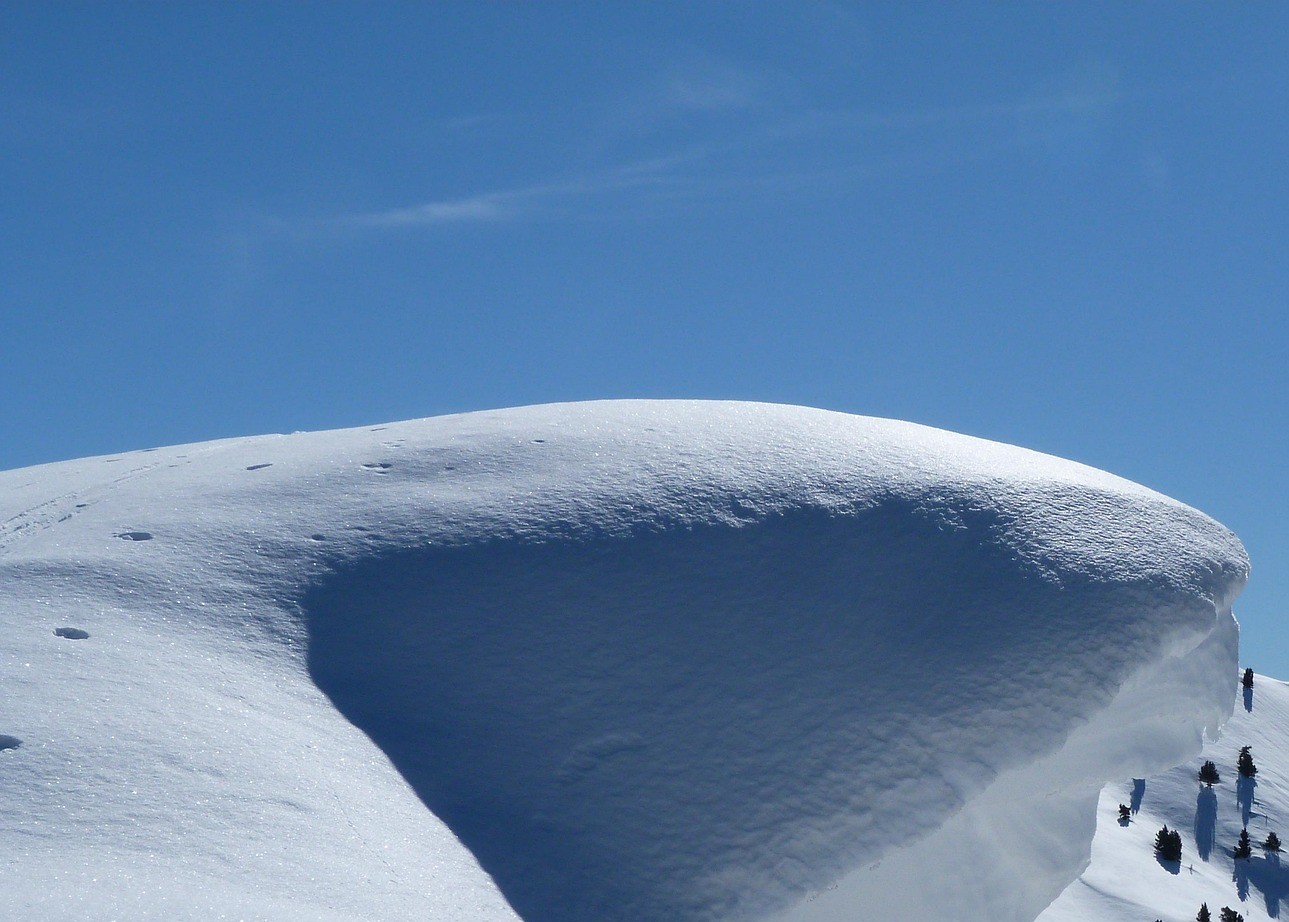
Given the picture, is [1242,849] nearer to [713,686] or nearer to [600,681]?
[713,686]

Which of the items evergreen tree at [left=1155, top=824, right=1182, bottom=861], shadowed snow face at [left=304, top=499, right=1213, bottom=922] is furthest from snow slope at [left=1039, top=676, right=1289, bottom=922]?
shadowed snow face at [left=304, top=499, right=1213, bottom=922]

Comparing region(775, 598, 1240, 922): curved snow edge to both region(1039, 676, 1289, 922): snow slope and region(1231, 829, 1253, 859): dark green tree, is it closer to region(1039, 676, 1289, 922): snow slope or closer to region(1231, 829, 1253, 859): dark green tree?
region(1039, 676, 1289, 922): snow slope

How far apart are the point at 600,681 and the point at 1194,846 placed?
13086 millimetres

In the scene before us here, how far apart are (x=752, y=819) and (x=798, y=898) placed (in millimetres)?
418

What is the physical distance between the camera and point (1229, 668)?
25.1 feet

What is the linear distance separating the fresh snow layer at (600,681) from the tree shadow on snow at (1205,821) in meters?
9.57

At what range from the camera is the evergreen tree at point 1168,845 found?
1489cm

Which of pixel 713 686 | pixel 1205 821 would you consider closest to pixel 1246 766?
pixel 1205 821

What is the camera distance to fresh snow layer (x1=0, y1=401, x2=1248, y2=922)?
15.3 feet

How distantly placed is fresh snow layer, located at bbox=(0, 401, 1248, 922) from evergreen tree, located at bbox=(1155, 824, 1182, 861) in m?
8.79

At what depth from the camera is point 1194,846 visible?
15.4m

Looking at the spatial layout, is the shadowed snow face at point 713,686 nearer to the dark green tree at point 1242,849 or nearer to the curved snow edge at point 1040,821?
the curved snow edge at point 1040,821

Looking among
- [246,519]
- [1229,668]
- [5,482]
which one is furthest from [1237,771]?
[5,482]

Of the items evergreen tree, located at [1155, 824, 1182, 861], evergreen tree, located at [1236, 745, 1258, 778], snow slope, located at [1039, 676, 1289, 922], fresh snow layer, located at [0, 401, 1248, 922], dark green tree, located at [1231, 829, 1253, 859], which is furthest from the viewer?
evergreen tree, located at [1236, 745, 1258, 778]
